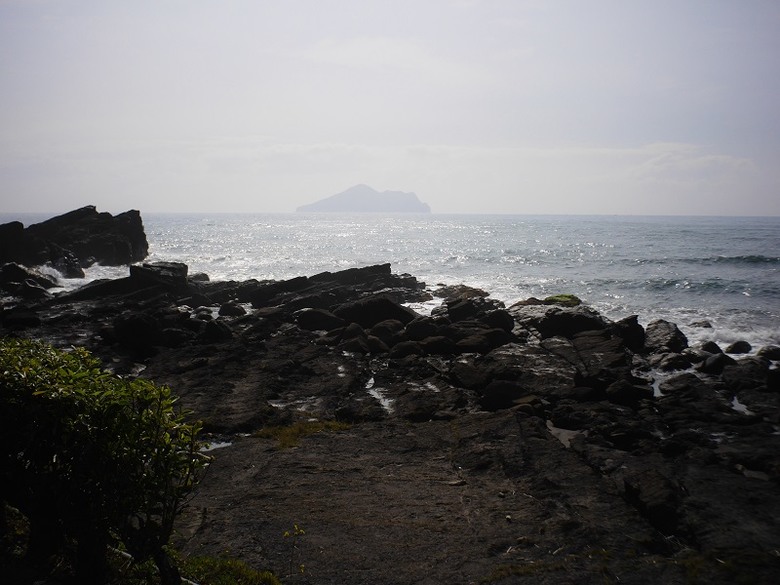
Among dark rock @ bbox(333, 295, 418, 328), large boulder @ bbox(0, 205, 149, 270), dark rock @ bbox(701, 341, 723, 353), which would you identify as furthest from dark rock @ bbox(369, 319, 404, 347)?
large boulder @ bbox(0, 205, 149, 270)

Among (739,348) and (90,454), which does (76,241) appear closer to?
(90,454)

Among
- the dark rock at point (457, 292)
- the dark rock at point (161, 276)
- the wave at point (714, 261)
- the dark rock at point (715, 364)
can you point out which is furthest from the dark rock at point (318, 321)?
the wave at point (714, 261)

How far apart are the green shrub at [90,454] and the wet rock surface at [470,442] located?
327 centimetres

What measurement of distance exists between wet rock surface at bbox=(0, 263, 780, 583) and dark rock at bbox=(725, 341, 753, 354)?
0.25 metres

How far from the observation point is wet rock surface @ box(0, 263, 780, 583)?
10227 mm

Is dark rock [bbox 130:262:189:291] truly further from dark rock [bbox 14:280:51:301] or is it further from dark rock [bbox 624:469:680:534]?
dark rock [bbox 624:469:680:534]

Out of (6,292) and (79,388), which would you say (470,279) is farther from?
(79,388)

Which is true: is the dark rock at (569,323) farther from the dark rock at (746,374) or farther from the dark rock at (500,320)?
the dark rock at (746,374)

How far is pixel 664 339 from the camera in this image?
27406mm

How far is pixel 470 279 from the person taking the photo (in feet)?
190

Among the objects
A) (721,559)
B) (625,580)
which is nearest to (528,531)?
(625,580)

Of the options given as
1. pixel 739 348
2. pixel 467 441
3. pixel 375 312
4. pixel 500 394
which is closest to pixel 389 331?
pixel 375 312

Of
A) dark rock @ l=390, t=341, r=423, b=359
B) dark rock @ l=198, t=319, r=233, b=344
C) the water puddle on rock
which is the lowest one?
the water puddle on rock

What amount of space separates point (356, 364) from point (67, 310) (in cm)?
2250
